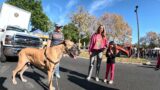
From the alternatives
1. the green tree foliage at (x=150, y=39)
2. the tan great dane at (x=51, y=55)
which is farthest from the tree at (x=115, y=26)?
the tan great dane at (x=51, y=55)

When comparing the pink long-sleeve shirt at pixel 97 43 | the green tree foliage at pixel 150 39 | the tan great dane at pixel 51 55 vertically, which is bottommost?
the tan great dane at pixel 51 55

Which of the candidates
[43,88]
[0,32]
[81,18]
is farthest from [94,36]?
[81,18]

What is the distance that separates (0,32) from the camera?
20.0 meters

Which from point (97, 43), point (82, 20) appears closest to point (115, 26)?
point (82, 20)

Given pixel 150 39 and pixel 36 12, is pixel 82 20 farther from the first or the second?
pixel 150 39

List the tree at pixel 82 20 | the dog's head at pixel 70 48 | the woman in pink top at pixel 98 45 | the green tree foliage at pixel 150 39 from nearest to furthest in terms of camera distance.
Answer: the dog's head at pixel 70 48
the woman in pink top at pixel 98 45
the tree at pixel 82 20
the green tree foliage at pixel 150 39

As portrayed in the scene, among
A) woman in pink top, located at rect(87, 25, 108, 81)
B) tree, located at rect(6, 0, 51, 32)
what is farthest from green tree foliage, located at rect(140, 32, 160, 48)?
woman in pink top, located at rect(87, 25, 108, 81)

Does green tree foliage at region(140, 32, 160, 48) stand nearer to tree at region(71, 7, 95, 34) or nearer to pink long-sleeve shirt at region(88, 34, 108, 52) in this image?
tree at region(71, 7, 95, 34)

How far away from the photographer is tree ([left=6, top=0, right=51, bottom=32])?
70125mm

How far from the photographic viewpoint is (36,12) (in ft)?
232

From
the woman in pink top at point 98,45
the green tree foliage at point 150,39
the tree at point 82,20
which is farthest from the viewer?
the green tree foliage at point 150,39

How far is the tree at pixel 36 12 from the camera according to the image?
7012 cm

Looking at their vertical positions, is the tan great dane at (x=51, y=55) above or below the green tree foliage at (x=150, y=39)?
below

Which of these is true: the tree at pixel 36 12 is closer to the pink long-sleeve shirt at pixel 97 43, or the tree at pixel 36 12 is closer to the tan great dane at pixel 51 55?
the pink long-sleeve shirt at pixel 97 43
